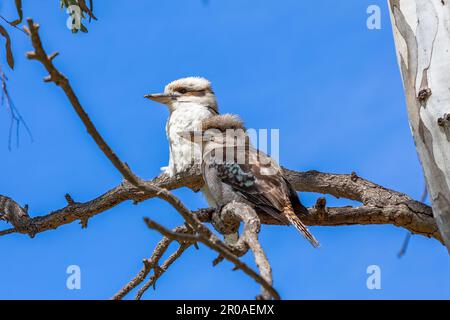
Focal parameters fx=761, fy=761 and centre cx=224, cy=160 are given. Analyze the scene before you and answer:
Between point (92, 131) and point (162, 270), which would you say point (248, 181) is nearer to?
point (162, 270)

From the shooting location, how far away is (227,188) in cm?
332

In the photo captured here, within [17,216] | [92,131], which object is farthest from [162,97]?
[92,131]

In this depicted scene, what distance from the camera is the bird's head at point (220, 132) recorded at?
379cm

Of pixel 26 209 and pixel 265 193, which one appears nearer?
pixel 265 193

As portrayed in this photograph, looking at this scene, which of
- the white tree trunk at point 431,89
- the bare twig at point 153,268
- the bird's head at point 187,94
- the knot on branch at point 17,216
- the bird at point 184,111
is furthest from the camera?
the bird's head at point 187,94

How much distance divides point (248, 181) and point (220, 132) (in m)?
0.69

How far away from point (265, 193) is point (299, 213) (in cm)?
16

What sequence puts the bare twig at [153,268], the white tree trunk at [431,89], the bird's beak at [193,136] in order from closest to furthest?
the white tree trunk at [431,89] → the bare twig at [153,268] → the bird's beak at [193,136]

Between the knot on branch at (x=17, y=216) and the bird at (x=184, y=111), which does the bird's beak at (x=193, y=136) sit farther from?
the knot on branch at (x=17, y=216)

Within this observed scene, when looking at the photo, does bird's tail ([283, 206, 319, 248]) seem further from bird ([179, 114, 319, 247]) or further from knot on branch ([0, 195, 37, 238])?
knot on branch ([0, 195, 37, 238])

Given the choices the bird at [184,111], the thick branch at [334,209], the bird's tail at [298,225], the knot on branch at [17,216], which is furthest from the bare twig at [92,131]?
the bird at [184,111]

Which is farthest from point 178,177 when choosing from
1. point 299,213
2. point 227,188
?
point 299,213
